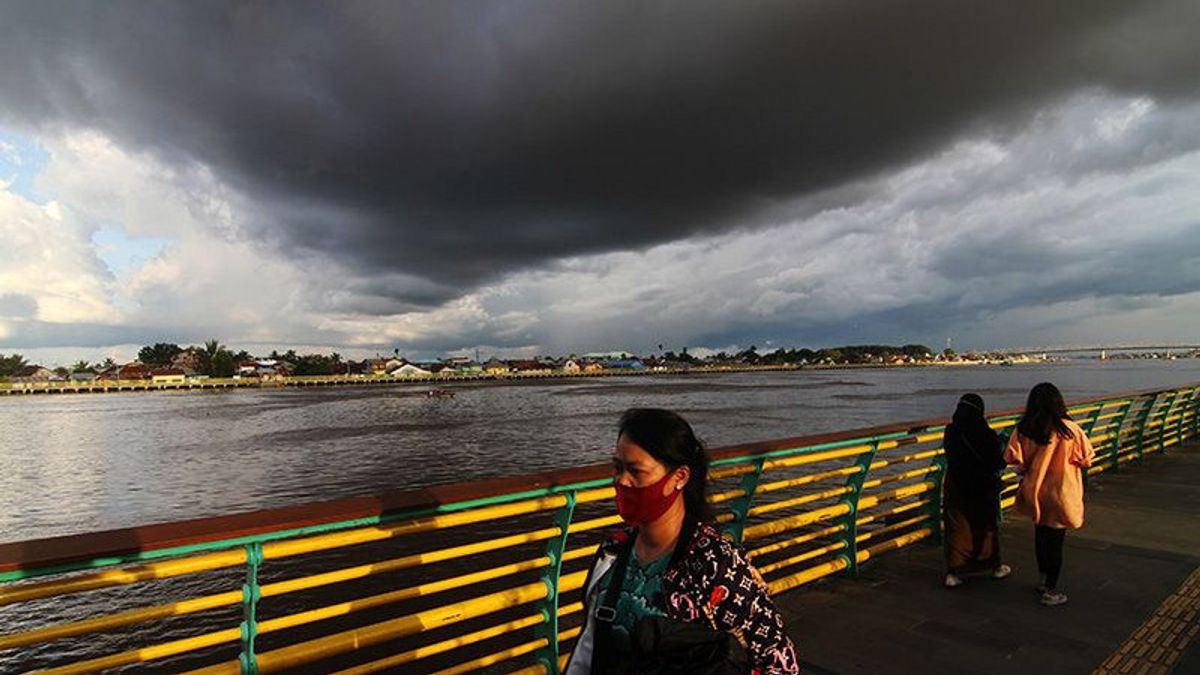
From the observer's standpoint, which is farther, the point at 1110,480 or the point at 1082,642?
the point at 1110,480

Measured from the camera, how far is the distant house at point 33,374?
147m

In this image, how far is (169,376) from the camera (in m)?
140

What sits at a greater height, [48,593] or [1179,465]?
[48,593]

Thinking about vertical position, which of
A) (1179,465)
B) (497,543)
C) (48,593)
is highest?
(48,593)

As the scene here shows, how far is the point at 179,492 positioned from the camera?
22.2 metres

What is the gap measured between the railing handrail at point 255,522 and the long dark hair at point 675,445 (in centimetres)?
129

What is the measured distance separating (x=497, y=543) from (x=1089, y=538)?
6156 millimetres

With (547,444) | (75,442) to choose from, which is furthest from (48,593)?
(75,442)

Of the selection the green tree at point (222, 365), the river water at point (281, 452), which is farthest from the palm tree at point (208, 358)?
the river water at point (281, 452)

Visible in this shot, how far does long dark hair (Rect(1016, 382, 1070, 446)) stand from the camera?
500 centimetres

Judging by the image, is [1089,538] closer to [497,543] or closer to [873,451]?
[873,451]

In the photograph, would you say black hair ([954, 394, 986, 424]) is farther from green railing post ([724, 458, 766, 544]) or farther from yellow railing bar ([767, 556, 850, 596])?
green railing post ([724, 458, 766, 544])

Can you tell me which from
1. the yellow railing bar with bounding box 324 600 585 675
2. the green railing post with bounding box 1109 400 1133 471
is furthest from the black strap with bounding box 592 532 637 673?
the green railing post with bounding box 1109 400 1133 471

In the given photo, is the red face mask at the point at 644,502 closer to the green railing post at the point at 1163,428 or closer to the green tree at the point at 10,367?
the green railing post at the point at 1163,428
